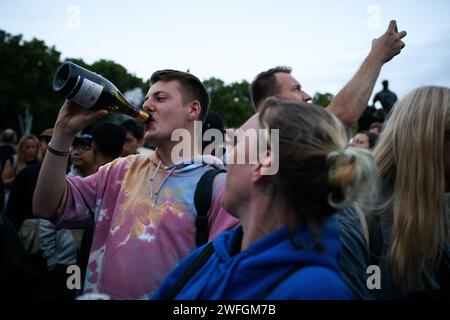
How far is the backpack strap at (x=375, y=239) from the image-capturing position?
7.39 ft

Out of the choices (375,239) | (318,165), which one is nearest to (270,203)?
(318,165)

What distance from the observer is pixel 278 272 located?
5.34 feet

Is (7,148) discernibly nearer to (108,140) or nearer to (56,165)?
(108,140)

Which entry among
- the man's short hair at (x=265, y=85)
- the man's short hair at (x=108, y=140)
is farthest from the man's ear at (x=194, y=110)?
the man's short hair at (x=108, y=140)

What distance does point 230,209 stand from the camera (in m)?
1.97

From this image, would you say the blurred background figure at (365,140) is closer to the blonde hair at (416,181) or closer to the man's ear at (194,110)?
the man's ear at (194,110)

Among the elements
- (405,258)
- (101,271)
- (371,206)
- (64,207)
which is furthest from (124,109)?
(405,258)

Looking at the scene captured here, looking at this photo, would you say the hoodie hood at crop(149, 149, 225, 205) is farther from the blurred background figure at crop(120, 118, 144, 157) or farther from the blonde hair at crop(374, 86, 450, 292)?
the blurred background figure at crop(120, 118, 144, 157)

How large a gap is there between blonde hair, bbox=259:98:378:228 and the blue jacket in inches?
4.3

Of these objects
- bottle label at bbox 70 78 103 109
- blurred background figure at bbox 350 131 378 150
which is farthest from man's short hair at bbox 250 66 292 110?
blurred background figure at bbox 350 131 378 150

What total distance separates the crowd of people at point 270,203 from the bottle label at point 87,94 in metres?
0.07

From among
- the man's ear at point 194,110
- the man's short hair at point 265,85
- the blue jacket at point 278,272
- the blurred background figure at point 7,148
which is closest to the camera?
the blue jacket at point 278,272

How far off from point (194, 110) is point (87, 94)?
0.75 meters

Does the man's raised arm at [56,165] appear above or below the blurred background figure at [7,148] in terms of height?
below
